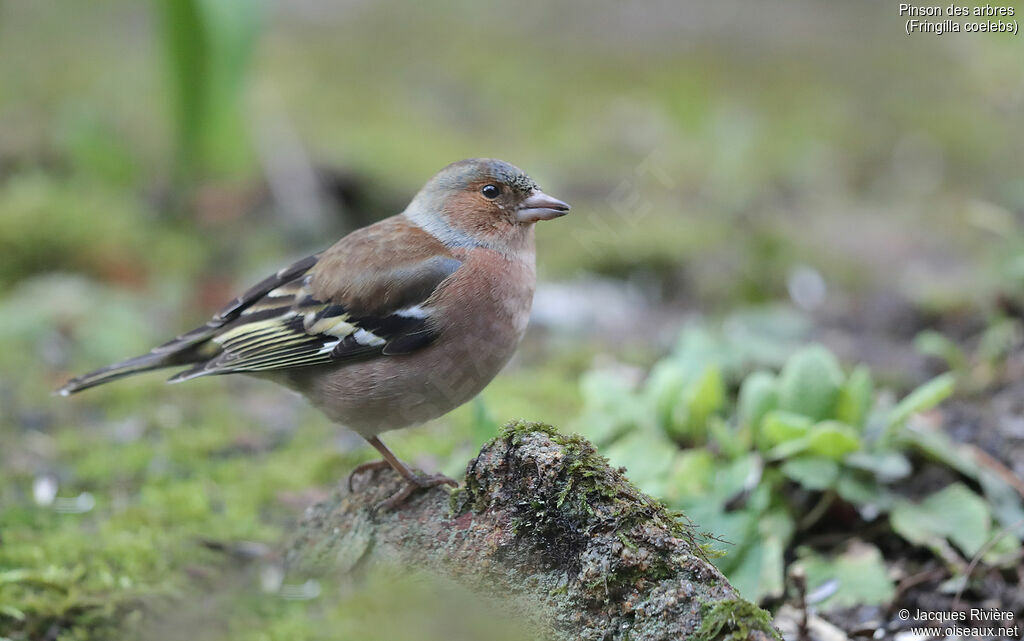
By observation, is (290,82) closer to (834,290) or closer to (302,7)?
(302,7)

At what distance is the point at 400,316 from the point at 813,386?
5.19 feet

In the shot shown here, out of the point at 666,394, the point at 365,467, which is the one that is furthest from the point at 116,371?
the point at 666,394

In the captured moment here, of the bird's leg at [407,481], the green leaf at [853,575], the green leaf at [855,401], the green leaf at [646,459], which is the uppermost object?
the bird's leg at [407,481]

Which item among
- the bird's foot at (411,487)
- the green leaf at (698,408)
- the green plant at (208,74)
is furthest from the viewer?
the green plant at (208,74)

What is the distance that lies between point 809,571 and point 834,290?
387 cm

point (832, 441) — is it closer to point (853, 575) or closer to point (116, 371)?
point (853, 575)

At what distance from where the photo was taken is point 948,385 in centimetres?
347

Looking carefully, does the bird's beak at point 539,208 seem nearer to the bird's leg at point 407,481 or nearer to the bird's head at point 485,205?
the bird's head at point 485,205

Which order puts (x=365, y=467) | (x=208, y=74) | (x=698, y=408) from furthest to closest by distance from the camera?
1. (x=208, y=74)
2. (x=698, y=408)
3. (x=365, y=467)

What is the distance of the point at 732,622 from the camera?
2.04 m

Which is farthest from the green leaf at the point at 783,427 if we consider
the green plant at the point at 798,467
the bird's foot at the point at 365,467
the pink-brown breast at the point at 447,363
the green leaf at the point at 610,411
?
the bird's foot at the point at 365,467

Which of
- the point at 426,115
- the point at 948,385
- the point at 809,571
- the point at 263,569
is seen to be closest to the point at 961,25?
the point at 426,115

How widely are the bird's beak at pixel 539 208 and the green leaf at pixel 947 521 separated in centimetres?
162

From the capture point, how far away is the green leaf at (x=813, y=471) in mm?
3359
